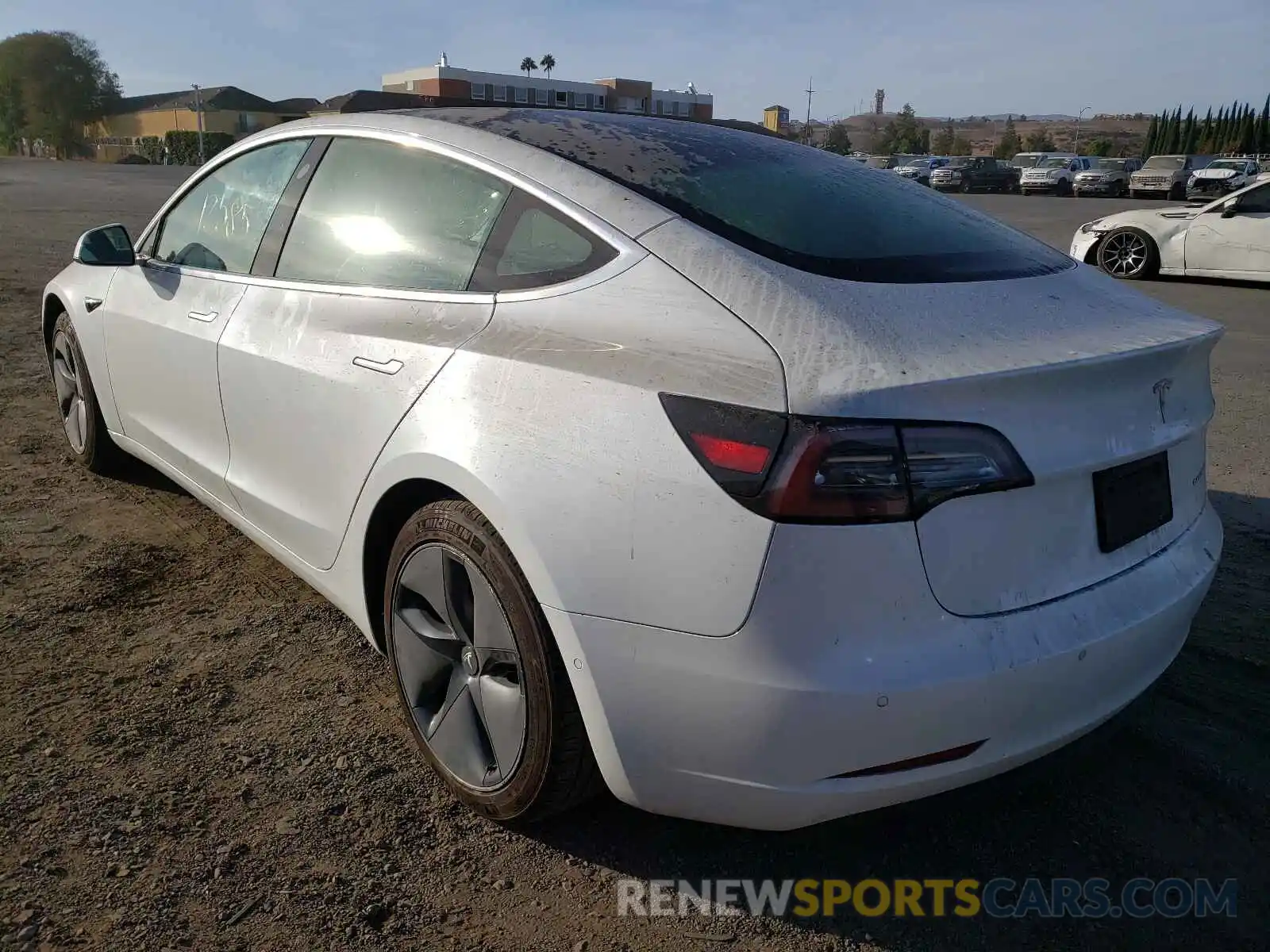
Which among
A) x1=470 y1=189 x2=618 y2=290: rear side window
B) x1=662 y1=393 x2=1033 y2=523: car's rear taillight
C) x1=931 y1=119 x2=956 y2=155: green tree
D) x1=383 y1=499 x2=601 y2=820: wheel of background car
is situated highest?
x1=931 y1=119 x2=956 y2=155: green tree

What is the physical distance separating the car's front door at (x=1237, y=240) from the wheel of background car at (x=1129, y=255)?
16.9 inches

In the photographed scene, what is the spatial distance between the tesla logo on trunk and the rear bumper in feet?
1.22

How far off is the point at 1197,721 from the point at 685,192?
2069mm

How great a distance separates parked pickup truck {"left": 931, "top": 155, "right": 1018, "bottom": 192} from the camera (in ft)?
132

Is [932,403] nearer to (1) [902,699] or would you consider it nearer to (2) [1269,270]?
(1) [902,699]

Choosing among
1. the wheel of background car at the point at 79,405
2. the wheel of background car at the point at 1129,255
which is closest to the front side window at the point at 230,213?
the wheel of background car at the point at 79,405

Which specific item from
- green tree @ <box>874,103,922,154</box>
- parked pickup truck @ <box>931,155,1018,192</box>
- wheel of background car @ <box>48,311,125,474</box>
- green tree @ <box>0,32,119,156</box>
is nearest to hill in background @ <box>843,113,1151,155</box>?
green tree @ <box>874,103,922,154</box>

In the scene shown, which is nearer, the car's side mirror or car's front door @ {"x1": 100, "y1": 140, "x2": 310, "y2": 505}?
car's front door @ {"x1": 100, "y1": 140, "x2": 310, "y2": 505}

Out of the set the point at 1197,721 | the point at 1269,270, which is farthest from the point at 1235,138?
the point at 1197,721

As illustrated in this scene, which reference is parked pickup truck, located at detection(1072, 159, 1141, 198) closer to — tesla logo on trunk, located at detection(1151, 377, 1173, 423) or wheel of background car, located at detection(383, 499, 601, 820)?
tesla logo on trunk, located at detection(1151, 377, 1173, 423)

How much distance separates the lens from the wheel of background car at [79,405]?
4.43 m

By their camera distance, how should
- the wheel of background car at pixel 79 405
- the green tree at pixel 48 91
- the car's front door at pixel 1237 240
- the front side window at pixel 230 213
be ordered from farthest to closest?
1. the green tree at pixel 48 91
2. the car's front door at pixel 1237 240
3. the wheel of background car at pixel 79 405
4. the front side window at pixel 230 213

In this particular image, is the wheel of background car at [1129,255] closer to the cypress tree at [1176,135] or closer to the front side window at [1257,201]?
the front side window at [1257,201]

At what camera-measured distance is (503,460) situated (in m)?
2.07
